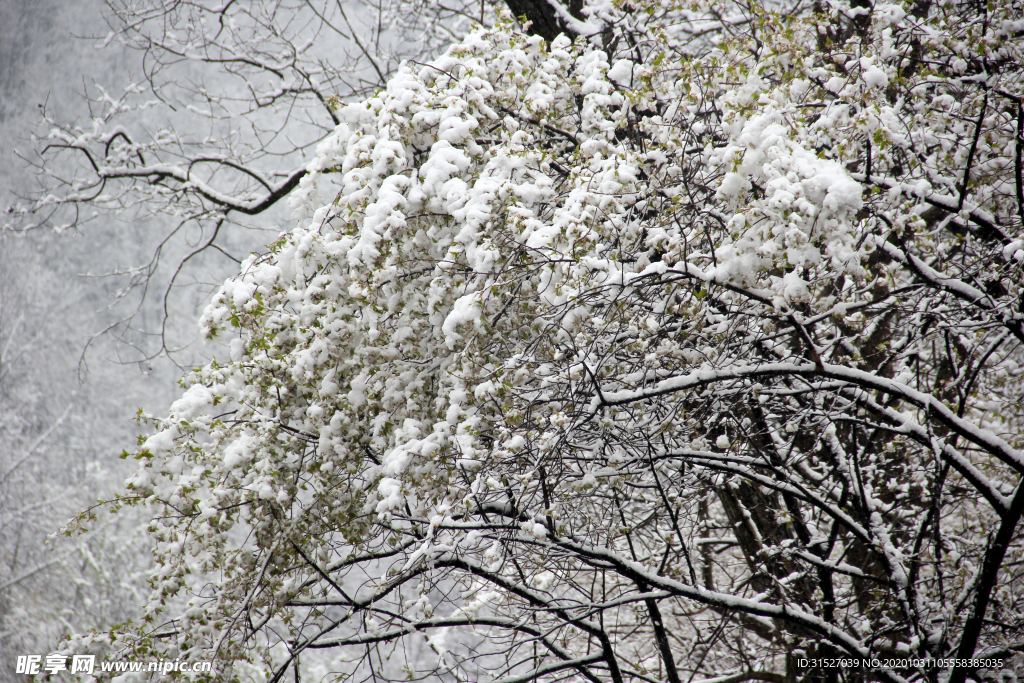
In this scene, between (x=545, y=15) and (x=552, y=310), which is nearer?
(x=552, y=310)

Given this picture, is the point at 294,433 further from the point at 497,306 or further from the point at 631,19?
the point at 631,19

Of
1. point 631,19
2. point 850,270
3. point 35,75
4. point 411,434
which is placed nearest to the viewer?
point 850,270

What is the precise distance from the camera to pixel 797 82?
367cm

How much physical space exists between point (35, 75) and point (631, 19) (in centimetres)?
2620

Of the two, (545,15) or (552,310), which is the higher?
(545,15)

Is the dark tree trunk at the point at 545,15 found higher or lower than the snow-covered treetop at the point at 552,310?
higher

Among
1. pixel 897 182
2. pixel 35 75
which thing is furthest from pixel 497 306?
pixel 35 75

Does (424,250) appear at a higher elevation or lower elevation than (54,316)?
lower

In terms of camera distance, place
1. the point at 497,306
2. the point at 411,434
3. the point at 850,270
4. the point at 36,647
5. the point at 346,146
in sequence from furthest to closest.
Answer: the point at 36,647 → the point at 346,146 → the point at 411,434 → the point at 497,306 → the point at 850,270

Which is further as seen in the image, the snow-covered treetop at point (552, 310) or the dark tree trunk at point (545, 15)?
the dark tree trunk at point (545, 15)

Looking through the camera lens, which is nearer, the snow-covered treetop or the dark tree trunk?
the snow-covered treetop

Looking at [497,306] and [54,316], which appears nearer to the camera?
[497,306]

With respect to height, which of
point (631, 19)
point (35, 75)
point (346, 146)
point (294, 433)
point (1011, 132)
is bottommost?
point (294, 433)

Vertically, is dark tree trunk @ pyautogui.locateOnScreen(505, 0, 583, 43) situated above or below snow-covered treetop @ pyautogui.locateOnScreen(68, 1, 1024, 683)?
above
